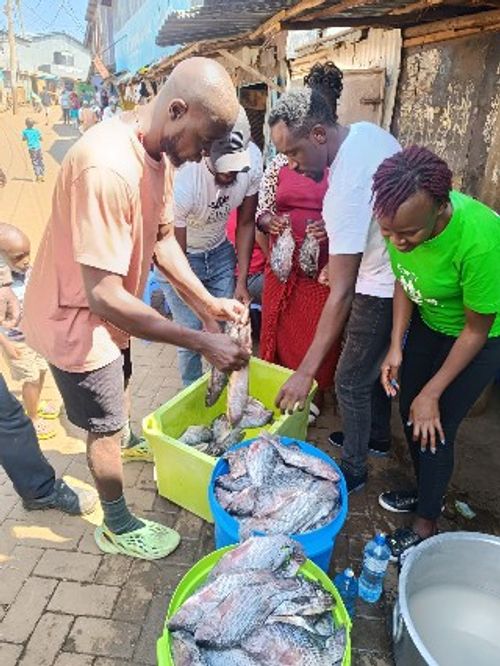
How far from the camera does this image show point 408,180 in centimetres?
199

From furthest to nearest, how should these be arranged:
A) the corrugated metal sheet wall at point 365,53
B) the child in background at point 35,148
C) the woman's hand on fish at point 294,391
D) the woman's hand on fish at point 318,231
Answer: the child in background at point 35,148 < the corrugated metal sheet wall at point 365,53 < the woman's hand on fish at point 318,231 < the woman's hand on fish at point 294,391

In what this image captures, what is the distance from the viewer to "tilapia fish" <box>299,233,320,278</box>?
3.63 metres

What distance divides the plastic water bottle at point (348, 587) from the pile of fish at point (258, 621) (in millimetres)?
566

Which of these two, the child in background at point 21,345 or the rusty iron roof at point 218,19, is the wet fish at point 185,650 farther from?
the rusty iron roof at point 218,19

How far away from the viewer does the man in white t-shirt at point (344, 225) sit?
2465 millimetres

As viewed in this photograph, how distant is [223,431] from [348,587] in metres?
1.29

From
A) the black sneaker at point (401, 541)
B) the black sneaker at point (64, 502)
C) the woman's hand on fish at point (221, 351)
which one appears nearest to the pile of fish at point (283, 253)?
→ the woman's hand on fish at point (221, 351)

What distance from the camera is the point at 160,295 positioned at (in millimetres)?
5840

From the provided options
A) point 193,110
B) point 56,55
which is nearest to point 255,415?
point 193,110

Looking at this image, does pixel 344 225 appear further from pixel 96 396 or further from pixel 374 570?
pixel 374 570

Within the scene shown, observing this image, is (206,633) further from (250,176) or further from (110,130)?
(250,176)

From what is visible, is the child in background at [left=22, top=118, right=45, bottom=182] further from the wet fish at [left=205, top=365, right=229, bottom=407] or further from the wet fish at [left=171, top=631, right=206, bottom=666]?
the wet fish at [left=171, top=631, right=206, bottom=666]

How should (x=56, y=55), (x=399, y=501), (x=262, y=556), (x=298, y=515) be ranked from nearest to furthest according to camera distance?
(x=262, y=556) → (x=298, y=515) → (x=399, y=501) → (x=56, y=55)

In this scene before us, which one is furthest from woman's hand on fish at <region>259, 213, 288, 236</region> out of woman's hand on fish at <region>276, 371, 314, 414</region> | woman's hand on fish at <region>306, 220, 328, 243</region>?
woman's hand on fish at <region>276, 371, 314, 414</region>
